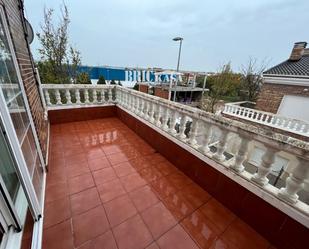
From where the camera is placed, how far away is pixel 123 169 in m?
2.04

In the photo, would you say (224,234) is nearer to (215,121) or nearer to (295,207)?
(295,207)

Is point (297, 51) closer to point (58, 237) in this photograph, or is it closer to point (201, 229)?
point (201, 229)

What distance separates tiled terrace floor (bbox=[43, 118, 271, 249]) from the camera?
1.20 metres

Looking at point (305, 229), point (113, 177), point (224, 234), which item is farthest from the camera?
point (113, 177)

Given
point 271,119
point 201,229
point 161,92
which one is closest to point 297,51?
point 271,119

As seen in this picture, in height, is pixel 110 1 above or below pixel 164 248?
above

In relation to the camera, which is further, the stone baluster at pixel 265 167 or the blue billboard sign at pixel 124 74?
the blue billboard sign at pixel 124 74

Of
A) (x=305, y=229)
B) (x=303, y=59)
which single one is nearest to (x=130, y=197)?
(x=305, y=229)

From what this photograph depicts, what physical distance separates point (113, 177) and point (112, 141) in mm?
1014

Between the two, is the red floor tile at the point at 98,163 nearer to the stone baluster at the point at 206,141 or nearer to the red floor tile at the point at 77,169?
the red floor tile at the point at 77,169

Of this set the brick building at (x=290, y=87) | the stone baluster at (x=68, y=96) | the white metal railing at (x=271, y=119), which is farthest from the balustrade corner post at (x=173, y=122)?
the brick building at (x=290, y=87)

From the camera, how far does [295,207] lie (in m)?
1.06

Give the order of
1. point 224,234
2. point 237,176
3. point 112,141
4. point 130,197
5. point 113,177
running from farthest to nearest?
point 112,141
point 113,177
point 130,197
point 237,176
point 224,234

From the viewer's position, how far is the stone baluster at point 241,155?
4.30ft
